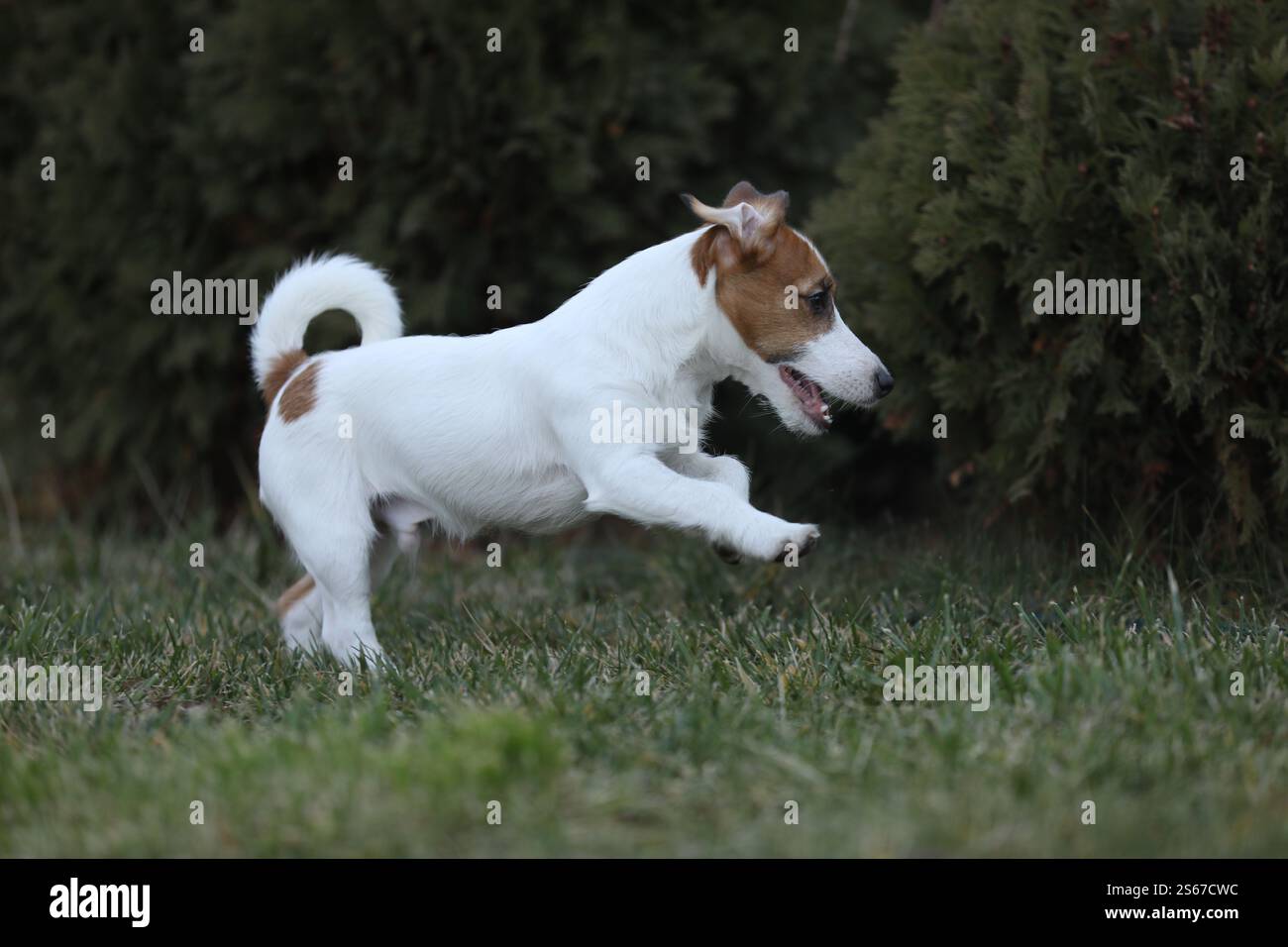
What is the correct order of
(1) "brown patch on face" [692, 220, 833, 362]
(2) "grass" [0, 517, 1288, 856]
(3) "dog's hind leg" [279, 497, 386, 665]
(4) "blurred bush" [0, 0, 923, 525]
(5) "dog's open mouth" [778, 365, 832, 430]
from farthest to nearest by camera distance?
(4) "blurred bush" [0, 0, 923, 525] → (3) "dog's hind leg" [279, 497, 386, 665] → (5) "dog's open mouth" [778, 365, 832, 430] → (1) "brown patch on face" [692, 220, 833, 362] → (2) "grass" [0, 517, 1288, 856]

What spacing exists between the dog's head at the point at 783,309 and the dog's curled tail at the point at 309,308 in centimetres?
129

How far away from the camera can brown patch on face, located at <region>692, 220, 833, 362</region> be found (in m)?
4.34

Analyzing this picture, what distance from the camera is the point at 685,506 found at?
4031 mm

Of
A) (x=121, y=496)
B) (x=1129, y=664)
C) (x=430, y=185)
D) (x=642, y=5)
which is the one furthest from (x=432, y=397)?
(x=121, y=496)

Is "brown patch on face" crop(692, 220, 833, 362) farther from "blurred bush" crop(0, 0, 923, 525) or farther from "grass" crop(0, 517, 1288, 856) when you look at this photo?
"blurred bush" crop(0, 0, 923, 525)

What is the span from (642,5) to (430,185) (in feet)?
4.60

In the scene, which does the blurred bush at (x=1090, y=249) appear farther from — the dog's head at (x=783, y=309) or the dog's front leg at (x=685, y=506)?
the dog's front leg at (x=685, y=506)

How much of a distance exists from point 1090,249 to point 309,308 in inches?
111

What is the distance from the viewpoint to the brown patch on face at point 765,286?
434 cm

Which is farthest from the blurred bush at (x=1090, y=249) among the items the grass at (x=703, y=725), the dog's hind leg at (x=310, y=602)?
the dog's hind leg at (x=310, y=602)

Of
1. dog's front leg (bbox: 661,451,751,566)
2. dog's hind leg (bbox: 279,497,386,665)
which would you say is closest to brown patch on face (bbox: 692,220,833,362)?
dog's front leg (bbox: 661,451,751,566)

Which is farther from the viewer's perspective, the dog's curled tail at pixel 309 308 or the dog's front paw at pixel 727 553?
the dog's curled tail at pixel 309 308
